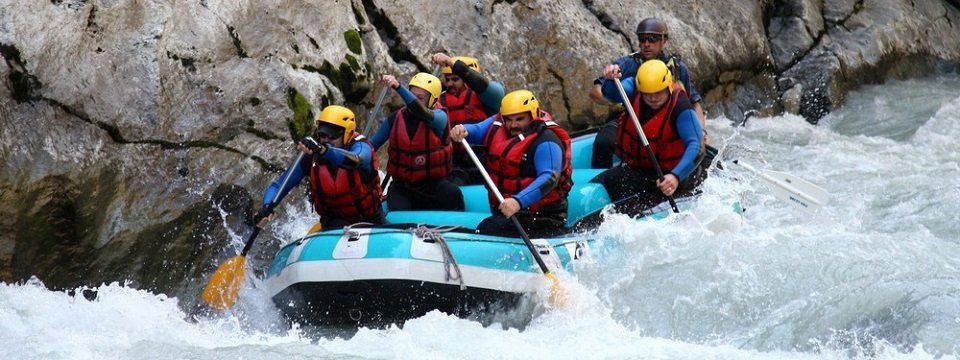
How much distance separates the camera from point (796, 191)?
778 centimetres

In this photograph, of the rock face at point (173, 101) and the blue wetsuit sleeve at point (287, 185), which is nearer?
the blue wetsuit sleeve at point (287, 185)

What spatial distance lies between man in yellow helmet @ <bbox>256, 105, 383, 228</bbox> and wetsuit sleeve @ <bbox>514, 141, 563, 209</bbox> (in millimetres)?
909

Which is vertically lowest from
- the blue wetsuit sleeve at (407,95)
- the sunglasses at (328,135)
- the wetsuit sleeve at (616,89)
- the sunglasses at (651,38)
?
the wetsuit sleeve at (616,89)

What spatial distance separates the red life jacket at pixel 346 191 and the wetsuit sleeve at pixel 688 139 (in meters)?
1.75

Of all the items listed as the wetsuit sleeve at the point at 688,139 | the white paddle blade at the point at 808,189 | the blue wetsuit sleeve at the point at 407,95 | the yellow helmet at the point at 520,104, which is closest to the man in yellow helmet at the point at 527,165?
the yellow helmet at the point at 520,104

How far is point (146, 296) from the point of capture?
6.86 m

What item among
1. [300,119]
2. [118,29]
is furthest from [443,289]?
[118,29]

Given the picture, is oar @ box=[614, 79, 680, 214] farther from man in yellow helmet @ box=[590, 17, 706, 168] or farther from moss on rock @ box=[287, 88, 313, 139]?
moss on rock @ box=[287, 88, 313, 139]

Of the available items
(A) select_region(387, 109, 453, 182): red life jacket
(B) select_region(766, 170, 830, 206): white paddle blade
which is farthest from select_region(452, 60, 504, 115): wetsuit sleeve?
(B) select_region(766, 170, 830, 206): white paddle blade

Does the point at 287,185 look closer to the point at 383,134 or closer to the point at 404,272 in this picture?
the point at 383,134

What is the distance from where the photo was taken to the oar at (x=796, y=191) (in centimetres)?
779

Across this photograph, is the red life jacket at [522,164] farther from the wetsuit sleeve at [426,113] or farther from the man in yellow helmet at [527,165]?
the wetsuit sleeve at [426,113]

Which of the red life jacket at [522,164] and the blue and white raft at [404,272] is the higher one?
the red life jacket at [522,164]

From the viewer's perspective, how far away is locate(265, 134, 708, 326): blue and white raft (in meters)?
6.18
